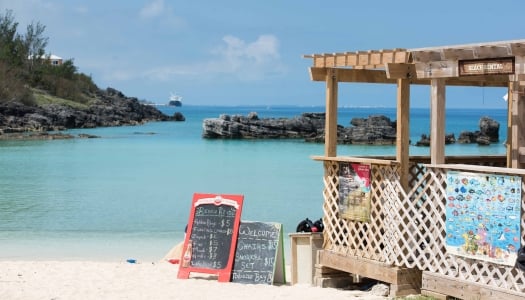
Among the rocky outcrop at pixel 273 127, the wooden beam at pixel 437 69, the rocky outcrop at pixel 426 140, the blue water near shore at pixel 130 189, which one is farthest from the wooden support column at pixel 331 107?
the rocky outcrop at pixel 273 127

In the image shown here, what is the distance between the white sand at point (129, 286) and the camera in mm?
10227

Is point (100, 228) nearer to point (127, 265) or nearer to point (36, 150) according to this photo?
point (127, 265)

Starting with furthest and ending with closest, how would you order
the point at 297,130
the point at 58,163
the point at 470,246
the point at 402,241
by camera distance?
the point at 297,130
the point at 58,163
the point at 402,241
the point at 470,246

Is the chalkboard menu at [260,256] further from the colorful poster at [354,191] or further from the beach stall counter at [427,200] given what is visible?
the colorful poster at [354,191]

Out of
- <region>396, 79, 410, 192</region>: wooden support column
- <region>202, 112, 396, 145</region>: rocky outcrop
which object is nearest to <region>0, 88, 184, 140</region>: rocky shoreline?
<region>202, 112, 396, 145</region>: rocky outcrop

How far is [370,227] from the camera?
33.2 ft

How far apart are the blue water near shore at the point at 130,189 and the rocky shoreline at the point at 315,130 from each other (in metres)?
2.52

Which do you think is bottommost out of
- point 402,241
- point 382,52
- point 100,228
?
point 100,228

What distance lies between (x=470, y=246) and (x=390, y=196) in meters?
1.28

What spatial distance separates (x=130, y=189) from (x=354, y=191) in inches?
871

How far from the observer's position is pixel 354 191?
10375mm

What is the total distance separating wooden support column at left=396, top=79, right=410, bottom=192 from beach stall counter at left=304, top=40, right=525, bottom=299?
0.04 ft

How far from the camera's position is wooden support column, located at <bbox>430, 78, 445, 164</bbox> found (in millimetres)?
9133

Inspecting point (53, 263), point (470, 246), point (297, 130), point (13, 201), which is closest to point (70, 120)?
point (297, 130)
